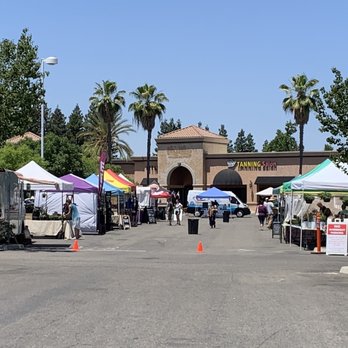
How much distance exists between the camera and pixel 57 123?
114 meters

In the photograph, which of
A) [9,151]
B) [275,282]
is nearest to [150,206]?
[9,151]

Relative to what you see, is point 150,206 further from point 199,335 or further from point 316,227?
point 199,335

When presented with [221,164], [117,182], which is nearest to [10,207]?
[117,182]

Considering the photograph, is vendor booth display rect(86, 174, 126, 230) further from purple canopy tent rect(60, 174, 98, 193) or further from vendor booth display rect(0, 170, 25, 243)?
vendor booth display rect(0, 170, 25, 243)

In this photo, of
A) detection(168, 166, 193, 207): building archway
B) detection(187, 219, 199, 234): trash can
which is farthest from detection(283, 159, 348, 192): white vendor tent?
detection(168, 166, 193, 207): building archway

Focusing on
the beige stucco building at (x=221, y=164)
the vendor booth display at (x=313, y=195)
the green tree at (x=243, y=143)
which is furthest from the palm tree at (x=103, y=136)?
the green tree at (x=243, y=143)

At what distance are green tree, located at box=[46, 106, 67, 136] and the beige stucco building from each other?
3950 centimetres

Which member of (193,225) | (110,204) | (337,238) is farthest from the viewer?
(110,204)

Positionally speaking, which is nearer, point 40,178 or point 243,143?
point 40,178

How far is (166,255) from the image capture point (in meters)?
20.5

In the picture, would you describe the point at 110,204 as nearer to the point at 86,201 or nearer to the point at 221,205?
the point at 86,201

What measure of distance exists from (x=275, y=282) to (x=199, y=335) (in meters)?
5.74

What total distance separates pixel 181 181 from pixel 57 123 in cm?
4328

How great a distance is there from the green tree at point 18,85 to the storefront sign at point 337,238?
10674mm
